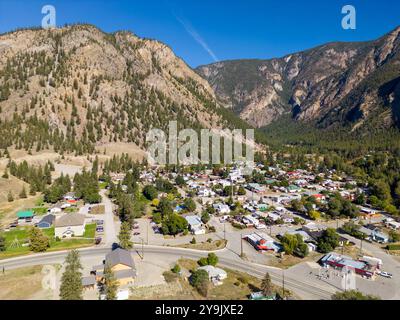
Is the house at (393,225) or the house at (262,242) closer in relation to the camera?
the house at (262,242)

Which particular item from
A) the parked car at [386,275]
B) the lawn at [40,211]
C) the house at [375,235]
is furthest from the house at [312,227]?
the lawn at [40,211]

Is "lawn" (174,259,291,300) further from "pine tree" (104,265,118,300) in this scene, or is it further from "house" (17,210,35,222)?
"house" (17,210,35,222)

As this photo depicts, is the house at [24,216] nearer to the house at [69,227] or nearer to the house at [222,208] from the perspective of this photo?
the house at [69,227]

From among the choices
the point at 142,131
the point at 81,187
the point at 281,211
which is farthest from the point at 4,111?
the point at 281,211

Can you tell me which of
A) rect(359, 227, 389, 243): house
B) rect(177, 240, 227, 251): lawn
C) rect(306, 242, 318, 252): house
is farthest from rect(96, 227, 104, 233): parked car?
rect(359, 227, 389, 243): house

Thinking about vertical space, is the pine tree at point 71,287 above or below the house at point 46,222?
above
